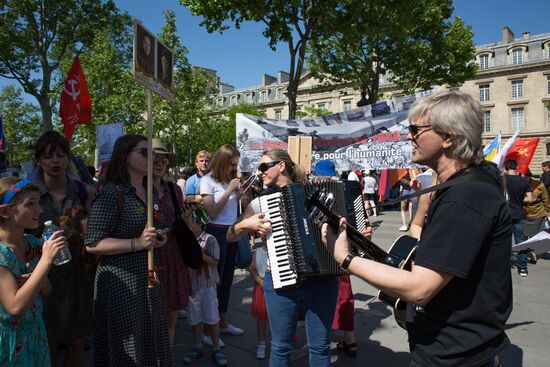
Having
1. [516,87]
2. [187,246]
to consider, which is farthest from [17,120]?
[516,87]

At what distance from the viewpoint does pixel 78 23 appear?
1802 cm

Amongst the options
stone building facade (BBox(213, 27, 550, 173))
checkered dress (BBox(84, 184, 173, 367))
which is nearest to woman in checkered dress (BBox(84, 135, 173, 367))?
checkered dress (BBox(84, 184, 173, 367))

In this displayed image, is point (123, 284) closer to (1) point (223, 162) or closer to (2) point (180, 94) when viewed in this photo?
(1) point (223, 162)

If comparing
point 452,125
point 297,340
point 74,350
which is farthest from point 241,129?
point 452,125

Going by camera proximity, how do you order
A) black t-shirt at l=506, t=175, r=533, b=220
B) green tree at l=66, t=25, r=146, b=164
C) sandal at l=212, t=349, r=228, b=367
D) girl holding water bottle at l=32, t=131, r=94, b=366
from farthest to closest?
green tree at l=66, t=25, r=146, b=164 < black t-shirt at l=506, t=175, r=533, b=220 < sandal at l=212, t=349, r=228, b=367 < girl holding water bottle at l=32, t=131, r=94, b=366

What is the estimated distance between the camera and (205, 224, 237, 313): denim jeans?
4.62 meters

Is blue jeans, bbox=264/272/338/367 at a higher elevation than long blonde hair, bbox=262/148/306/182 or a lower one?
lower

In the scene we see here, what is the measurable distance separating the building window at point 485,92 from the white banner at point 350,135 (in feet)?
154

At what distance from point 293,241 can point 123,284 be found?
1.18 meters

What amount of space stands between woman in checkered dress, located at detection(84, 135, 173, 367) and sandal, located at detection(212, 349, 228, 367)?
106cm

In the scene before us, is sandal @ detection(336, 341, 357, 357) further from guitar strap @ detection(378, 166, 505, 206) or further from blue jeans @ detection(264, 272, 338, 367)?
guitar strap @ detection(378, 166, 505, 206)

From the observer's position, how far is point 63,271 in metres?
3.17

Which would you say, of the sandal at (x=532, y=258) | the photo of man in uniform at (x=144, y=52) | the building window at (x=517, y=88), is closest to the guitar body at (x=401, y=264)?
the photo of man in uniform at (x=144, y=52)

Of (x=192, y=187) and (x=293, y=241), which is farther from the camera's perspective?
(x=192, y=187)
